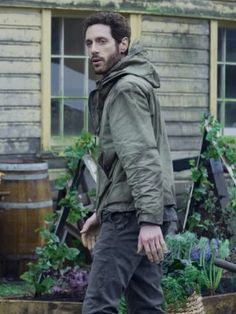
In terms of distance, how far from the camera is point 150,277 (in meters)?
4.62

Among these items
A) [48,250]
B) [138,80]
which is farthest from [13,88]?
[138,80]

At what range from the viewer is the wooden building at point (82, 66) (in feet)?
30.7

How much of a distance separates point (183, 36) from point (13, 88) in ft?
7.27

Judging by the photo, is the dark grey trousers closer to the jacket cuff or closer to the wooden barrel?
the jacket cuff

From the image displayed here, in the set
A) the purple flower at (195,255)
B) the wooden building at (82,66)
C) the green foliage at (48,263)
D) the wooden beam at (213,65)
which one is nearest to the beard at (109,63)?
the purple flower at (195,255)

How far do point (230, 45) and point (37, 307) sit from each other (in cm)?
576

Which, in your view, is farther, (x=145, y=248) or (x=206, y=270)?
(x=206, y=270)

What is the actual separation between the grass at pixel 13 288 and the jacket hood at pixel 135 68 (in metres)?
3.39

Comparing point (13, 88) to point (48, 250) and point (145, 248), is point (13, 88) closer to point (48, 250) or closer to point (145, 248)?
point (48, 250)

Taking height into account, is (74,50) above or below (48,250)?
above

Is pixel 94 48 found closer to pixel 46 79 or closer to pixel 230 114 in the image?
pixel 46 79

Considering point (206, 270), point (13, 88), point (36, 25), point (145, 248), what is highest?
point (36, 25)

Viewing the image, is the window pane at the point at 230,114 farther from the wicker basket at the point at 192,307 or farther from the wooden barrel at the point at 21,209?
the wicker basket at the point at 192,307

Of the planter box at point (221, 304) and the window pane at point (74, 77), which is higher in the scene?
the window pane at point (74, 77)
